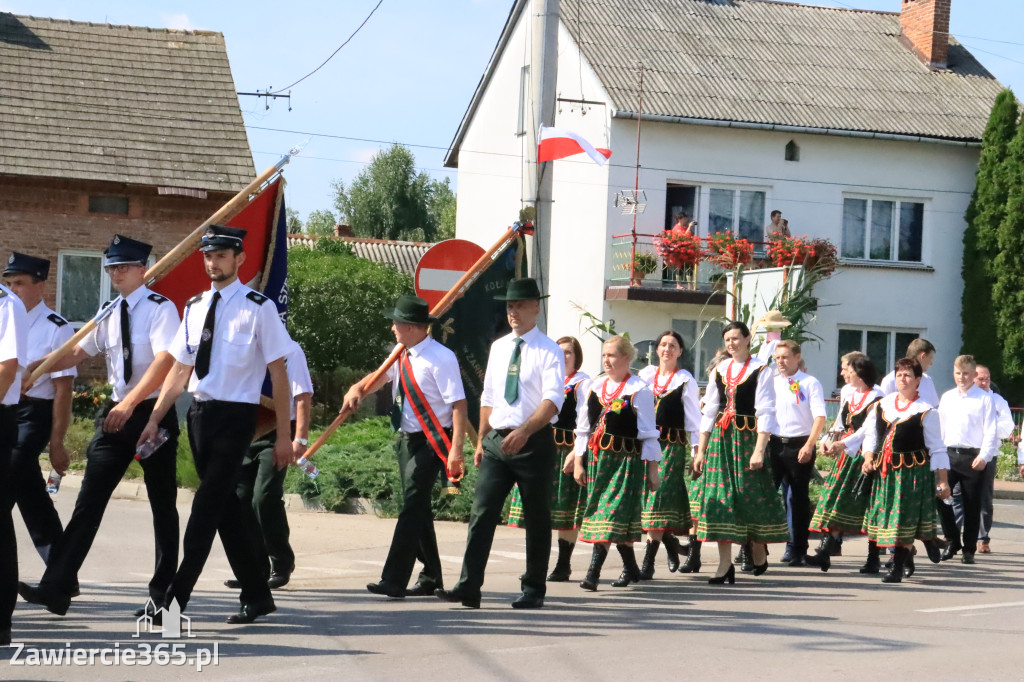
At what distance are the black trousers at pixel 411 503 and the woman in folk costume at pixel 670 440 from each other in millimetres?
2168

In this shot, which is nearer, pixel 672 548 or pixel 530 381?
pixel 530 381

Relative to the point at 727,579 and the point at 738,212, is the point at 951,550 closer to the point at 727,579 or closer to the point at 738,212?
the point at 727,579

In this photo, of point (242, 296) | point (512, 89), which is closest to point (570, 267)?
point (512, 89)

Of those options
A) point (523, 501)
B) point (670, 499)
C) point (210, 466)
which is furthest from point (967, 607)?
point (210, 466)

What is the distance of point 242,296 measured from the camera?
7.49 m

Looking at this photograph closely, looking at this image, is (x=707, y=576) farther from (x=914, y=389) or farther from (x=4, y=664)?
(x=4, y=664)

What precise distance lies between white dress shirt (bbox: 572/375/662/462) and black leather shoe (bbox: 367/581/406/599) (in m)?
1.78

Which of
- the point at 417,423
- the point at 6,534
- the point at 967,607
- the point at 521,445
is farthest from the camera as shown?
the point at 967,607

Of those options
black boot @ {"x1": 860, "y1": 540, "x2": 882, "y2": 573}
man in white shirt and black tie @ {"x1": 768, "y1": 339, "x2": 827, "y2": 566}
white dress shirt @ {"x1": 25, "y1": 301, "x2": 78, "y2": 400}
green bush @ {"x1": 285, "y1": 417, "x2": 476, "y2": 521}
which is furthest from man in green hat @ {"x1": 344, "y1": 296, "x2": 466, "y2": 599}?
green bush @ {"x1": 285, "y1": 417, "x2": 476, "y2": 521}

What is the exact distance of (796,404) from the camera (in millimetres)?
11797

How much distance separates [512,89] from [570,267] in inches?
226

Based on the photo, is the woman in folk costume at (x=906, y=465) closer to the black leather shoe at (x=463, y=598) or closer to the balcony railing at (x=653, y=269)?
the black leather shoe at (x=463, y=598)

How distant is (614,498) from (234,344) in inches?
142

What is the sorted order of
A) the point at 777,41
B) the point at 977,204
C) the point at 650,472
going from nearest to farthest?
the point at 650,472 < the point at 977,204 < the point at 777,41
